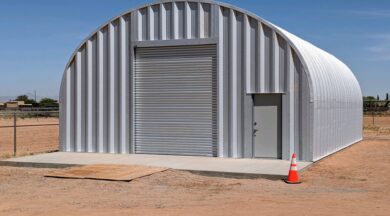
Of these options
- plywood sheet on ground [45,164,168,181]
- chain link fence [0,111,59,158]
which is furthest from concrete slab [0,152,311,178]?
chain link fence [0,111,59,158]

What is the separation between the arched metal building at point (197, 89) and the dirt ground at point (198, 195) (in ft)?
7.95

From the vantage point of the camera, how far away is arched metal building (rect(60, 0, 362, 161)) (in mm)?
16500

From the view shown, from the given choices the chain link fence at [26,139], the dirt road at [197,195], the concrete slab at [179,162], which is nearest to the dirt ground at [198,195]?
the dirt road at [197,195]


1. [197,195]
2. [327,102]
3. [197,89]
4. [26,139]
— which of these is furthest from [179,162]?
[26,139]

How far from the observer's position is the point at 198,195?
11102 millimetres

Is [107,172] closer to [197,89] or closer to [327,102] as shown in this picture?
[197,89]

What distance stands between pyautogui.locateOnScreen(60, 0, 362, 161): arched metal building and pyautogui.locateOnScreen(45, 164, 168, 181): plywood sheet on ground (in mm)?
3420

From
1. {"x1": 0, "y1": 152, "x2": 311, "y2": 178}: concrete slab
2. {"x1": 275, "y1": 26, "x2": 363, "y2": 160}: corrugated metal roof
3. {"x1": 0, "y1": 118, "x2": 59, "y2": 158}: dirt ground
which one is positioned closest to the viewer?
{"x1": 0, "y1": 152, "x2": 311, "y2": 178}: concrete slab

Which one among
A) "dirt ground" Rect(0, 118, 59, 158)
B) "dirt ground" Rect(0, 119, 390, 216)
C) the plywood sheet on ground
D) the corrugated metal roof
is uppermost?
the corrugated metal roof

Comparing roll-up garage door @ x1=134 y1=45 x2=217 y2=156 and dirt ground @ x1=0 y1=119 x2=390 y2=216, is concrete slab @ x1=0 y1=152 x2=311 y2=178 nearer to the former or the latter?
dirt ground @ x1=0 y1=119 x2=390 y2=216

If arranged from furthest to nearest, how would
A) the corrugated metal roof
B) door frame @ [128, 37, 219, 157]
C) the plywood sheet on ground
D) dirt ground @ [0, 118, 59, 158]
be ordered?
dirt ground @ [0, 118, 59, 158] < door frame @ [128, 37, 219, 157] < the corrugated metal roof < the plywood sheet on ground

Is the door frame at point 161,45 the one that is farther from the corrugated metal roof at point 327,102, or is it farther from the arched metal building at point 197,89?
the corrugated metal roof at point 327,102

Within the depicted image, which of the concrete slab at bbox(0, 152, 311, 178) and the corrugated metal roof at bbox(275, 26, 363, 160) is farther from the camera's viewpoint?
the corrugated metal roof at bbox(275, 26, 363, 160)

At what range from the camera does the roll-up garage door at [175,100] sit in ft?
57.7
